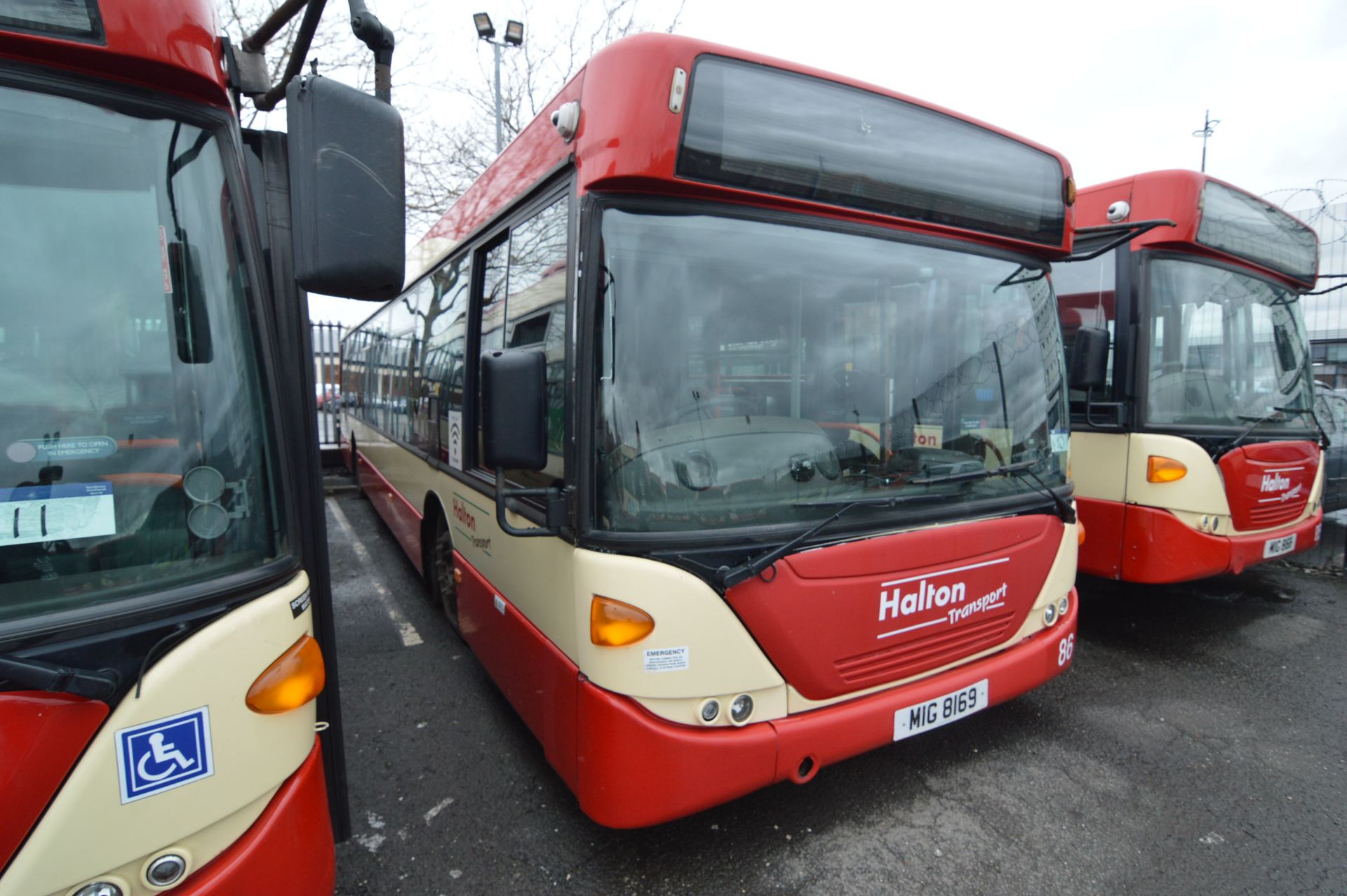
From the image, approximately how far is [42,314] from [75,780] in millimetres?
934

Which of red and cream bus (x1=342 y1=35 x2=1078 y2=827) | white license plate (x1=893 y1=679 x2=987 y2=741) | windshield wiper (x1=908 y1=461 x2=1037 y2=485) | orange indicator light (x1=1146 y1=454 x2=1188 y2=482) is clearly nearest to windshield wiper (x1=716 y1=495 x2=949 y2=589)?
red and cream bus (x1=342 y1=35 x2=1078 y2=827)

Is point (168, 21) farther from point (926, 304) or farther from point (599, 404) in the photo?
point (926, 304)

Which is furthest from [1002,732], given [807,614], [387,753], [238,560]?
[238,560]

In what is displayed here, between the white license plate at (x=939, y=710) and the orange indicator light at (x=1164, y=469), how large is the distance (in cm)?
251

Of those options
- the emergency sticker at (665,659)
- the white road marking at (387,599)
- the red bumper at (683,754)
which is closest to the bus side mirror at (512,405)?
the emergency sticker at (665,659)

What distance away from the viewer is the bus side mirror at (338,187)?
1.60 m

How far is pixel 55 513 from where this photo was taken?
1.41 metres

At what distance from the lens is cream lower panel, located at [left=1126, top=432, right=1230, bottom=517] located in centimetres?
439

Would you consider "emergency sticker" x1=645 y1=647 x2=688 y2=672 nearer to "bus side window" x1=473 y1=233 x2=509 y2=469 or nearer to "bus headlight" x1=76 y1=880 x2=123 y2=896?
"bus headlight" x1=76 y1=880 x2=123 y2=896

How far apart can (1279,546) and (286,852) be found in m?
6.09

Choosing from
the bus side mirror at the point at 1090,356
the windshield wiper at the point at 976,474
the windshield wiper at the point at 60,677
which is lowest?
the windshield wiper at the point at 60,677

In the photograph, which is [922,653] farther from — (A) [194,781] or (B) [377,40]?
(B) [377,40]

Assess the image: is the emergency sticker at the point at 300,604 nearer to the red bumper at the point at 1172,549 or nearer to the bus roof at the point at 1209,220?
the red bumper at the point at 1172,549

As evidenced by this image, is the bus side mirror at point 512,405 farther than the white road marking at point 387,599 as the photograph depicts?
No
